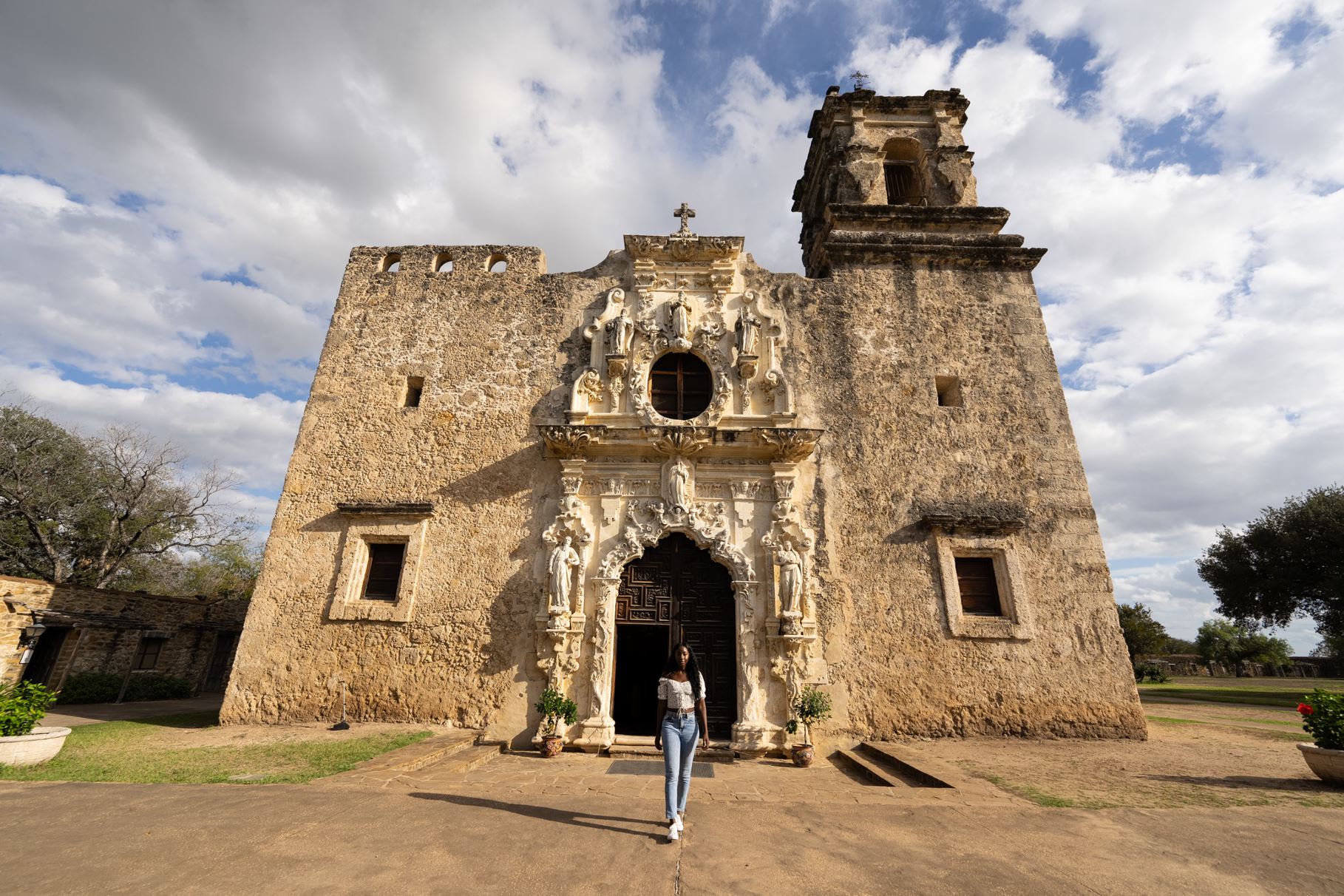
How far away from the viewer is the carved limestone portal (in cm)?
898

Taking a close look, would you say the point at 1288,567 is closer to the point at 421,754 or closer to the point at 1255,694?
the point at 1255,694

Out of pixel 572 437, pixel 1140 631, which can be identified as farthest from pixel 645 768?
pixel 1140 631

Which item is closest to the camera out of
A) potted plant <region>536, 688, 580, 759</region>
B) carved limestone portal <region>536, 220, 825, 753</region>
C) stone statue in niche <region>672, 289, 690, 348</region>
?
potted plant <region>536, 688, 580, 759</region>

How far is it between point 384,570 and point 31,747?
4.29 metres

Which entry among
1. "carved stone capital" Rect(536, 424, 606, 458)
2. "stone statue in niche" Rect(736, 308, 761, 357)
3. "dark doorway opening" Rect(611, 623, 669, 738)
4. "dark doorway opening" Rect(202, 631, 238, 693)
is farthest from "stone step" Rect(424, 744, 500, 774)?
"dark doorway opening" Rect(202, 631, 238, 693)

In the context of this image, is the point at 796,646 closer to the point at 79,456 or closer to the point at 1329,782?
the point at 1329,782

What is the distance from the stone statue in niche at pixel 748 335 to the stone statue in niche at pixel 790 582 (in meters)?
3.65

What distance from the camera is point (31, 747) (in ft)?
21.2

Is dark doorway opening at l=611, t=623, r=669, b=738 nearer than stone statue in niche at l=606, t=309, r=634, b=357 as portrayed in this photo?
No

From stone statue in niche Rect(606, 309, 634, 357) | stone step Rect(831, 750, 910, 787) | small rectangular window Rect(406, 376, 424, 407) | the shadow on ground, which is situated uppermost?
stone statue in niche Rect(606, 309, 634, 357)

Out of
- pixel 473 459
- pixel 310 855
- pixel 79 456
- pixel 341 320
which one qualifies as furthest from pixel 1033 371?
pixel 79 456

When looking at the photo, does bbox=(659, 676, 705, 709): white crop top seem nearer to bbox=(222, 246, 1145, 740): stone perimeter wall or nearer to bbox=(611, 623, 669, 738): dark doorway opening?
bbox=(222, 246, 1145, 740): stone perimeter wall

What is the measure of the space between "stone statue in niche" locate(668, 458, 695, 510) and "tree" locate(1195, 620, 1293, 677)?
4857 centimetres

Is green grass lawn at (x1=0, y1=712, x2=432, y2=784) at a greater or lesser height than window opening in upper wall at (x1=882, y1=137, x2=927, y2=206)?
lesser
